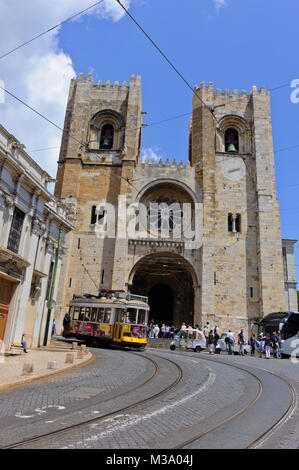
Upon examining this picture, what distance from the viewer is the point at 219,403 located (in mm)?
6156

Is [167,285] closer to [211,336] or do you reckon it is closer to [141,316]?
[211,336]

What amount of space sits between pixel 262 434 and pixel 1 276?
1004 cm

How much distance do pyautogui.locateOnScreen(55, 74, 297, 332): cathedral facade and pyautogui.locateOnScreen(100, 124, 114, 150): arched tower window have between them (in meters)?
0.12

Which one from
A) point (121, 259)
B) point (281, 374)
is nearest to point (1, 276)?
point (281, 374)

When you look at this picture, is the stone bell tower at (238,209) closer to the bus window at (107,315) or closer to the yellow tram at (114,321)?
the yellow tram at (114,321)

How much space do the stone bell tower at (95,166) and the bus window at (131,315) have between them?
24.7 ft

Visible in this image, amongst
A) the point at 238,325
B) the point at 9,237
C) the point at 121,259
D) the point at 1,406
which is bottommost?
the point at 1,406

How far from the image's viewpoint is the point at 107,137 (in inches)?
1168

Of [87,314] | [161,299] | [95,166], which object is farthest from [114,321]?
[161,299]

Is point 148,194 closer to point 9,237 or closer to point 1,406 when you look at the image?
point 9,237

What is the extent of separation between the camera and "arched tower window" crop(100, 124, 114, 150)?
Answer: 29219 millimetres

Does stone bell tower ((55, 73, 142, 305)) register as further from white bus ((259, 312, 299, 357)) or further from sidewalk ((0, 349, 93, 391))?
sidewalk ((0, 349, 93, 391))
